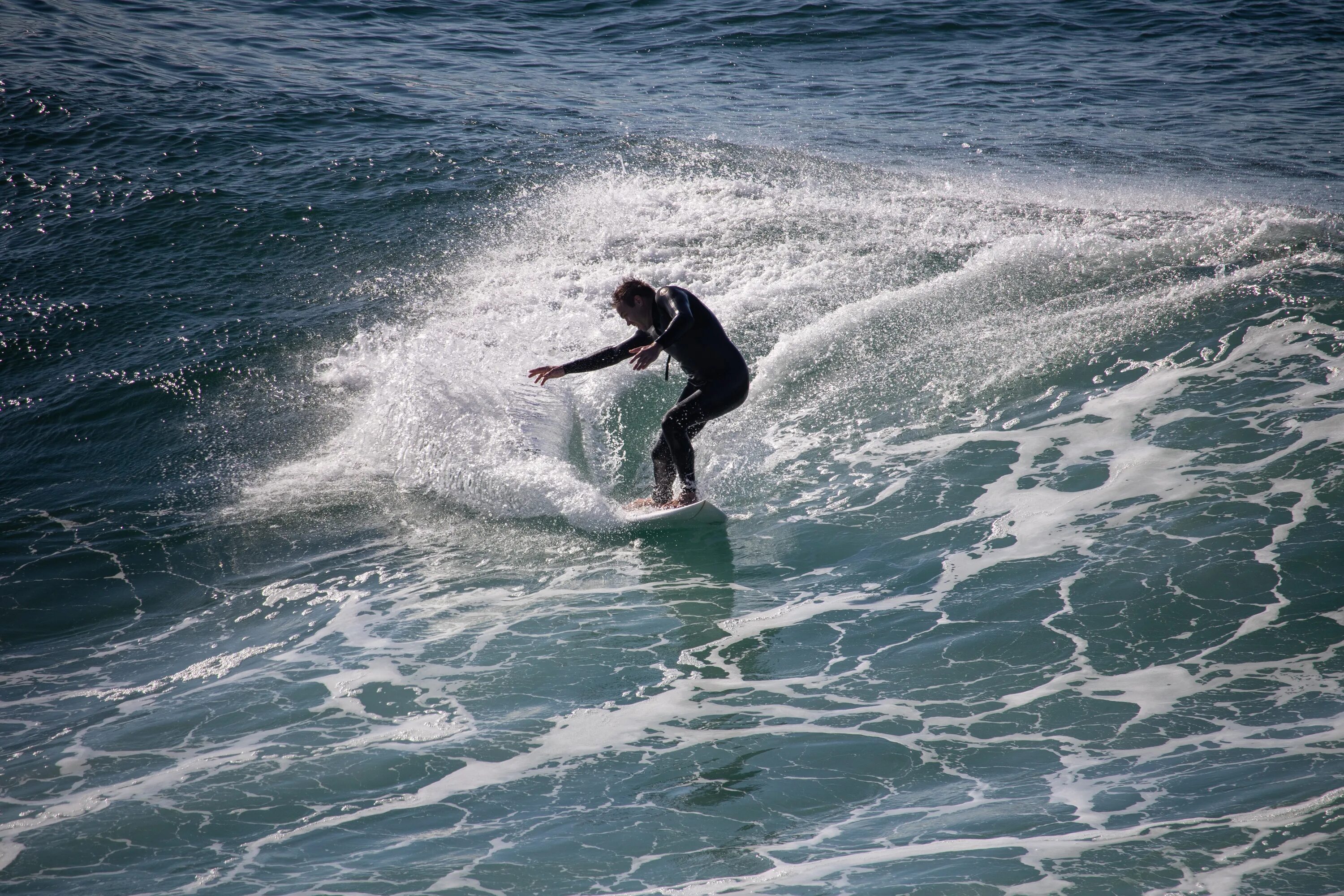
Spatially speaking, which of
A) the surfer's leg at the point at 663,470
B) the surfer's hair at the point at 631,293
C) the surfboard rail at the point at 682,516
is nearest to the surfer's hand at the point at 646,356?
the surfer's hair at the point at 631,293

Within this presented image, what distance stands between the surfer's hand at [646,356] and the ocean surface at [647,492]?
130 centimetres

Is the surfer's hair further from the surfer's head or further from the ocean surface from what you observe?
the ocean surface

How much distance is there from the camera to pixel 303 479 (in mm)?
8656

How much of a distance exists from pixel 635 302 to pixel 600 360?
51 centimetres

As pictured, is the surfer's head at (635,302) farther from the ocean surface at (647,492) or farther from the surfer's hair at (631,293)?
the ocean surface at (647,492)

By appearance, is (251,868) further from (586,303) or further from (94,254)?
(94,254)

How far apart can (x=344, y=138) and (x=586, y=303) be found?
741cm

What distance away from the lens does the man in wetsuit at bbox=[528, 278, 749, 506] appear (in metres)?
6.97

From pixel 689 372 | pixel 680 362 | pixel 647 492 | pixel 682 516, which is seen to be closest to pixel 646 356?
pixel 680 362

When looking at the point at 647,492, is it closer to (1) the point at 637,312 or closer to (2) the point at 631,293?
(1) the point at 637,312

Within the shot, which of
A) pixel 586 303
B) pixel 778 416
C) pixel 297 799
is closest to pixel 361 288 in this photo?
pixel 586 303

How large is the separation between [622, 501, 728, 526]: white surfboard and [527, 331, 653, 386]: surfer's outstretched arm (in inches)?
45.4

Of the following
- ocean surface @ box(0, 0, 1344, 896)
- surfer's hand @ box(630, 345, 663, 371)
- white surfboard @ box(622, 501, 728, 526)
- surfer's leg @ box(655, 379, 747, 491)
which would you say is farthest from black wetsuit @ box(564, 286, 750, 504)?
ocean surface @ box(0, 0, 1344, 896)

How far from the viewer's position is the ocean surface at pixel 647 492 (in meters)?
4.47
